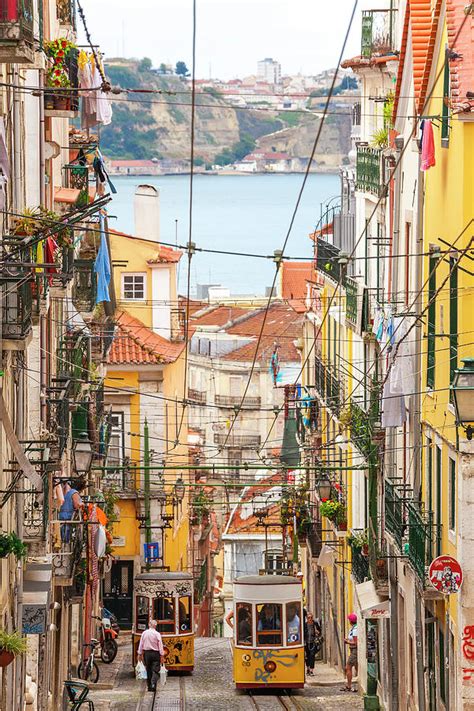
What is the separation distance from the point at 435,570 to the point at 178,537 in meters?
32.9

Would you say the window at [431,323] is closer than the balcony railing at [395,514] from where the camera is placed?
Yes

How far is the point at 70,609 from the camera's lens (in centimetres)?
3097

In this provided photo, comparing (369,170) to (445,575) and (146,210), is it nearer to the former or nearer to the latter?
(445,575)

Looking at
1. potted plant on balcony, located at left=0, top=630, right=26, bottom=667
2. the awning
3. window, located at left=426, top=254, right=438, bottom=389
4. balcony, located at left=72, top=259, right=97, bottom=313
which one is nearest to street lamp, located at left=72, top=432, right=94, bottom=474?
balcony, located at left=72, top=259, right=97, bottom=313

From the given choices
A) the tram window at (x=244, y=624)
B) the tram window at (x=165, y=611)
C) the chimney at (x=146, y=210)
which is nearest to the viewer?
the tram window at (x=244, y=624)

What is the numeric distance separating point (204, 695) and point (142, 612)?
11.1 ft

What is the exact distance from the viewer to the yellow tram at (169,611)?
110ft

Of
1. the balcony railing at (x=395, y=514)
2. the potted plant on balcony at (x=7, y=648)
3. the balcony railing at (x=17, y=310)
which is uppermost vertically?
the balcony railing at (x=17, y=310)

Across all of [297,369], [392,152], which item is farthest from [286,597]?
[297,369]

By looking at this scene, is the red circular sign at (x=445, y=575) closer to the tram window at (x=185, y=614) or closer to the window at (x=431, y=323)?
the window at (x=431, y=323)

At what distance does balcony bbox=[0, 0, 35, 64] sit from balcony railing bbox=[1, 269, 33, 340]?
302 centimetres

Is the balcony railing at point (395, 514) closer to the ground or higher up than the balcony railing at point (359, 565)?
higher up

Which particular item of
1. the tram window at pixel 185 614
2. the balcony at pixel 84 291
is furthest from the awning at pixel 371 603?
the balcony at pixel 84 291

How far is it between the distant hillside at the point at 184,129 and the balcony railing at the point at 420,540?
11189cm
